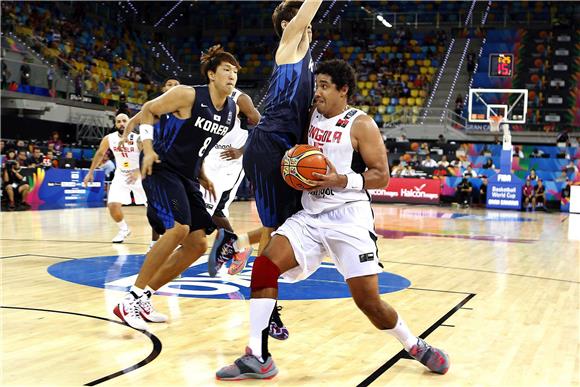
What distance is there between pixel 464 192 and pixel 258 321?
761 inches

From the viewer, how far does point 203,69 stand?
5188 millimetres

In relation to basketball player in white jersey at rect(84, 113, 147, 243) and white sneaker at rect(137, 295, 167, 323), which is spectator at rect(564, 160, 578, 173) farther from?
white sneaker at rect(137, 295, 167, 323)

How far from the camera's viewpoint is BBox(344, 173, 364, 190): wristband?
12.4ft

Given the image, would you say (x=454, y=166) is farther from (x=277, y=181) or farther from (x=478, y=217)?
(x=277, y=181)

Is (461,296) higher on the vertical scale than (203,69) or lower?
lower

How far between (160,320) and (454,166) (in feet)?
65.5

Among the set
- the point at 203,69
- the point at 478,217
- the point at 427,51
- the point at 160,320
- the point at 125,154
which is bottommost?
the point at 478,217

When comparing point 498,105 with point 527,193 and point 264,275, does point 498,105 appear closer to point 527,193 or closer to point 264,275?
point 527,193

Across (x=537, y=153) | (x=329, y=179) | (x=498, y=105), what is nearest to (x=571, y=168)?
(x=537, y=153)

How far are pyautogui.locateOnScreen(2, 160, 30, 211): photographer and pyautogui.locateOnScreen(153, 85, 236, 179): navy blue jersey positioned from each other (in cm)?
1193

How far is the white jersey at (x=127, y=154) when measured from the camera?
9961 mm

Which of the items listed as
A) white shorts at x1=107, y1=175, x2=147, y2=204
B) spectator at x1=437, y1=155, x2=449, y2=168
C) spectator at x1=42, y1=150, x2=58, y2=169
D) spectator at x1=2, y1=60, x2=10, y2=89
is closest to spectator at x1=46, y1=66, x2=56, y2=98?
spectator at x1=2, y1=60, x2=10, y2=89

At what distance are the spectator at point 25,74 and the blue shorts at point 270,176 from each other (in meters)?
18.9

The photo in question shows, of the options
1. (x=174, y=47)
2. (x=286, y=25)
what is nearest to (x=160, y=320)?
(x=286, y=25)
